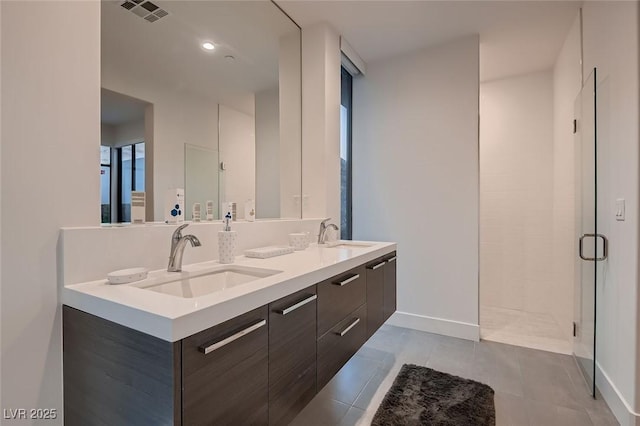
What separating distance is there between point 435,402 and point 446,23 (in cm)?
281

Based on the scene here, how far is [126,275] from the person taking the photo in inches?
43.6

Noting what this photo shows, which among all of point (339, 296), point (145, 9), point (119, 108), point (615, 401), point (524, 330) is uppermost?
point (145, 9)

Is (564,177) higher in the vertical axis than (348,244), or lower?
higher

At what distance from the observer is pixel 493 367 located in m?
2.28

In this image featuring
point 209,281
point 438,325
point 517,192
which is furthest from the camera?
point 517,192

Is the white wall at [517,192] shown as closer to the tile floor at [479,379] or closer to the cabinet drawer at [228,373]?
the tile floor at [479,379]

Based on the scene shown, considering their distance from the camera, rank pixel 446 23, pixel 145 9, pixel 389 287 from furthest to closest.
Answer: pixel 446 23 < pixel 389 287 < pixel 145 9

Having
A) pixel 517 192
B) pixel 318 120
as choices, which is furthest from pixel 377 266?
pixel 517 192

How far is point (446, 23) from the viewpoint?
2.58 metres

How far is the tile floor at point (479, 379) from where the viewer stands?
1.72 meters

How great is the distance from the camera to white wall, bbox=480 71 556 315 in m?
3.39

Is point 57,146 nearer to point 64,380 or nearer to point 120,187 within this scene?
point 120,187

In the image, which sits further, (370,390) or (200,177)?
(370,390)

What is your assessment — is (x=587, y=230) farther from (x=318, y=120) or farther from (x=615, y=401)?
(x=318, y=120)
